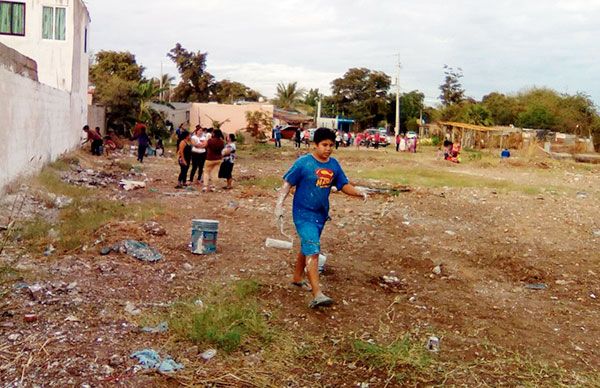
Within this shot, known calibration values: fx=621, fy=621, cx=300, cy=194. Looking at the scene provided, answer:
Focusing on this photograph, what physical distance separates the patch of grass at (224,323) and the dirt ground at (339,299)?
3.0 inches

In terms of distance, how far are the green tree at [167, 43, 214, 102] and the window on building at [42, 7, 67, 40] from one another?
112ft

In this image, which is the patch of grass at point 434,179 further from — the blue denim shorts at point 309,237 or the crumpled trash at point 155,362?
the crumpled trash at point 155,362

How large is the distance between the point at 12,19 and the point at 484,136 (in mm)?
28198

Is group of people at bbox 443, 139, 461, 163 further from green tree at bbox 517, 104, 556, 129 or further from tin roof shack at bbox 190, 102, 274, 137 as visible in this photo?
green tree at bbox 517, 104, 556, 129

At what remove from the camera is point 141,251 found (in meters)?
6.45

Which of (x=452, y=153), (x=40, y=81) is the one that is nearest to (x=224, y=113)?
(x=452, y=153)

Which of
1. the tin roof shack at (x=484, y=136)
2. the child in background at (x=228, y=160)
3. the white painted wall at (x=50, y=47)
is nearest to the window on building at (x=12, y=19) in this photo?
the white painted wall at (x=50, y=47)

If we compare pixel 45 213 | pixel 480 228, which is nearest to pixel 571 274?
pixel 480 228

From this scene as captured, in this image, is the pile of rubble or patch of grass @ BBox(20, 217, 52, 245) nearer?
patch of grass @ BBox(20, 217, 52, 245)

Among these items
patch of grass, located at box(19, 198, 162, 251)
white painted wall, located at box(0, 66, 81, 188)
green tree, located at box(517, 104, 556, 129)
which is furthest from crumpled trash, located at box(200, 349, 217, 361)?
green tree, located at box(517, 104, 556, 129)

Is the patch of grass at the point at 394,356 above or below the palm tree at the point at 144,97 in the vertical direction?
below

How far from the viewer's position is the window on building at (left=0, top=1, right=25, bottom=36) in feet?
67.3

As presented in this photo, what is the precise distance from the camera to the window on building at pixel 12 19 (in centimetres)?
2050

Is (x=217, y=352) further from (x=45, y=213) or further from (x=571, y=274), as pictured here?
(x=45, y=213)
